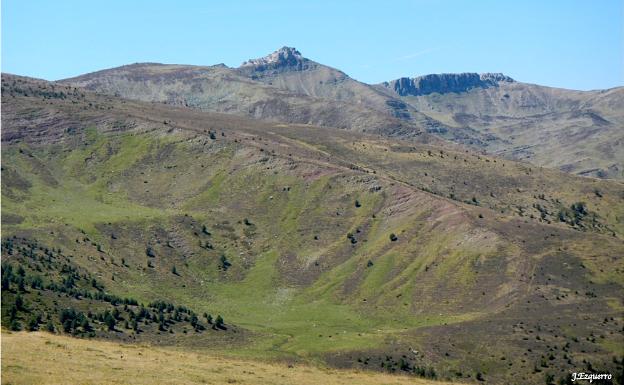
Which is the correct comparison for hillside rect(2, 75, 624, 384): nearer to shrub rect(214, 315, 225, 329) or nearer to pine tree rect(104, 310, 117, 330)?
pine tree rect(104, 310, 117, 330)

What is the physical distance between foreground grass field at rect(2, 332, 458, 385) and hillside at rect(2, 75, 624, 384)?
32.4 m

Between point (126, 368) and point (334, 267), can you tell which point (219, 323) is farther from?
point (126, 368)

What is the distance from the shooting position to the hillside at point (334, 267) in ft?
333

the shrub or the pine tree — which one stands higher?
the pine tree

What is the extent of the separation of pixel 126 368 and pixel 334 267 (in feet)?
357

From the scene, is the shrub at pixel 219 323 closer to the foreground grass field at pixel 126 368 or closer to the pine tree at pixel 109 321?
the pine tree at pixel 109 321

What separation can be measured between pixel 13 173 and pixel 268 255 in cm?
8458

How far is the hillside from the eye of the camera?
3991 inches

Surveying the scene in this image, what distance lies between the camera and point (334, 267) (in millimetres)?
153750

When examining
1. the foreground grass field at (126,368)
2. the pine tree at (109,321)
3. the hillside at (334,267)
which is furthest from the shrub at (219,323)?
the foreground grass field at (126,368)

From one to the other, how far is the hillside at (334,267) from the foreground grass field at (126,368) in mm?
32371

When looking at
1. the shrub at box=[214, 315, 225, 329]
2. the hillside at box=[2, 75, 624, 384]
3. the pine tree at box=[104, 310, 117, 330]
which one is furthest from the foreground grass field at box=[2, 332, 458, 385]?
the shrub at box=[214, 315, 225, 329]

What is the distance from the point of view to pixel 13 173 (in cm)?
19475

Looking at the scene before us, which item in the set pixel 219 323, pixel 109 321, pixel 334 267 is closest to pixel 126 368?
pixel 109 321
